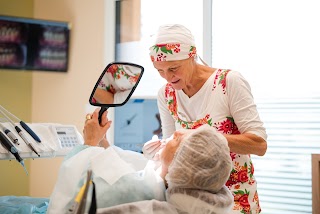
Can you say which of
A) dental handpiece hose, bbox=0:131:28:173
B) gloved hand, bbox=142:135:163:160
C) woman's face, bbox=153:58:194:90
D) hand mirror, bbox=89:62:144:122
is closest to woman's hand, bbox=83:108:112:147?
hand mirror, bbox=89:62:144:122

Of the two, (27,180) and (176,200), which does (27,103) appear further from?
(176,200)

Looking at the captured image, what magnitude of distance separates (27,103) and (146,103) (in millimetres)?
1089

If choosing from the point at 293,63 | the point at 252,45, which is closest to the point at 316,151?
the point at 293,63

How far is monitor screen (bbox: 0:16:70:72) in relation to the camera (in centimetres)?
346

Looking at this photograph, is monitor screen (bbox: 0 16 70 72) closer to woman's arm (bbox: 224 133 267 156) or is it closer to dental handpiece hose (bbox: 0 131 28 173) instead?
dental handpiece hose (bbox: 0 131 28 173)

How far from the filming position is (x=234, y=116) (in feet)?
5.05

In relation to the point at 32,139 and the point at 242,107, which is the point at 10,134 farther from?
the point at 242,107

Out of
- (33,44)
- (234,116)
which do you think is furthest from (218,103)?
(33,44)

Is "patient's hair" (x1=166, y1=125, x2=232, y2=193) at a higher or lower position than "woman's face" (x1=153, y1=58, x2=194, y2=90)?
lower

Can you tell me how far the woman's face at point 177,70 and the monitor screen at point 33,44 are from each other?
2229mm

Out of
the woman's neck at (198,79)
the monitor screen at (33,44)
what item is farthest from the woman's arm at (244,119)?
the monitor screen at (33,44)

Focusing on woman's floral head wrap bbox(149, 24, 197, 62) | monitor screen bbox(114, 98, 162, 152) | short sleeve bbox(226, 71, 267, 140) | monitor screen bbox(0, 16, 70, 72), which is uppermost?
monitor screen bbox(0, 16, 70, 72)

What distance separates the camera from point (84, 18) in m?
3.60

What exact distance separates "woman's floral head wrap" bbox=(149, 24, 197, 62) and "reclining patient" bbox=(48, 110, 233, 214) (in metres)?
0.37
